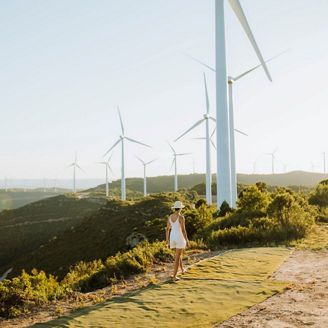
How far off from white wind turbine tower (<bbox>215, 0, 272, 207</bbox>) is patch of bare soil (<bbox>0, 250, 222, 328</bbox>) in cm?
1400

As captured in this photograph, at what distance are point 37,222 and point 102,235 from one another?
142ft

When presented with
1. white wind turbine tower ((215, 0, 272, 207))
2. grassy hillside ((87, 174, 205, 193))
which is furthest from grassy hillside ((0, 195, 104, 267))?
grassy hillside ((87, 174, 205, 193))

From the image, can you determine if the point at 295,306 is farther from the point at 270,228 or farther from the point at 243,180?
the point at 243,180

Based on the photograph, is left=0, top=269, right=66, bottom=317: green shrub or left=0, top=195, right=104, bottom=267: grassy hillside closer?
left=0, top=269, right=66, bottom=317: green shrub

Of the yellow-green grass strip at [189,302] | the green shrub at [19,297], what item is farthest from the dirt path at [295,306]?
the green shrub at [19,297]

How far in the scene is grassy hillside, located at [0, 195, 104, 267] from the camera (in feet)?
224

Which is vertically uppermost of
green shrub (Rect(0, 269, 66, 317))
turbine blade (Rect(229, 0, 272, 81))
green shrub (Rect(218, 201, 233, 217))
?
turbine blade (Rect(229, 0, 272, 81))

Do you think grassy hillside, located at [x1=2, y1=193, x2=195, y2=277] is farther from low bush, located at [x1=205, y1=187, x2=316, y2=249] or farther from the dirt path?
the dirt path

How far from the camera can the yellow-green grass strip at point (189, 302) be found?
21.5ft

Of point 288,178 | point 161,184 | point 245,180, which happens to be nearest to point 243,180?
point 245,180

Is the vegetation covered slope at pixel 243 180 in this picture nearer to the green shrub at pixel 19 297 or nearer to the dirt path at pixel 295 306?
the green shrub at pixel 19 297

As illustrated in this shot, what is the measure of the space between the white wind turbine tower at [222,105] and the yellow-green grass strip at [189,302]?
581 inches

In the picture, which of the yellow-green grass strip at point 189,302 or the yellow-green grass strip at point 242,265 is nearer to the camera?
the yellow-green grass strip at point 189,302

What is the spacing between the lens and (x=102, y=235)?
159 ft
